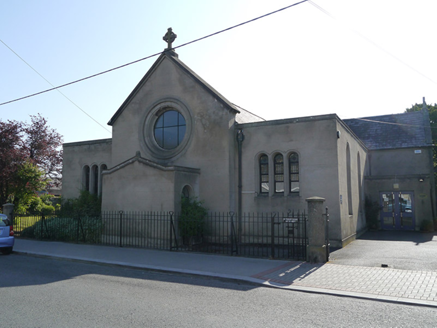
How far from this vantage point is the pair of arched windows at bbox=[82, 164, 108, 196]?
2176 centimetres

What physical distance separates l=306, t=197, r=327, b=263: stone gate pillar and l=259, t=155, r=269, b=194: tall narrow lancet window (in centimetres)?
513

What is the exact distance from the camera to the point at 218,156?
54.5 ft

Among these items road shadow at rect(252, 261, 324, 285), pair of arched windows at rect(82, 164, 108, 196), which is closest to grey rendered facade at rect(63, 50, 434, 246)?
pair of arched windows at rect(82, 164, 108, 196)

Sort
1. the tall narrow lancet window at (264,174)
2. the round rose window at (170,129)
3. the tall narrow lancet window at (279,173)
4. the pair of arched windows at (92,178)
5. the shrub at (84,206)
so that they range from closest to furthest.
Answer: the tall narrow lancet window at (279,173) → the tall narrow lancet window at (264,174) → the round rose window at (170,129) → the shrub at (84,206) → the pair of arched windows at (92,178)

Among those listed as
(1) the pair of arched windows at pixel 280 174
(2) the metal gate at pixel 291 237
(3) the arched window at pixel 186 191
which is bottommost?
(2) the metal gate at pixel 291 237

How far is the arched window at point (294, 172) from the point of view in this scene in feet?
51.8

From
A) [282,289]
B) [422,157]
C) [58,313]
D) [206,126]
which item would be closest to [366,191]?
[422,157]

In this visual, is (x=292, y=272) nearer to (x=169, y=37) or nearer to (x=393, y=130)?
(x=169, y=37)

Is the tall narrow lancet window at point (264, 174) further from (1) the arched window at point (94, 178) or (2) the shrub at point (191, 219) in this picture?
(1) the arched window at point (94, 178)

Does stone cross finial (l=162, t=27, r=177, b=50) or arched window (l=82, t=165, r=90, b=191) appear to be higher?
stone cross finial (l=162, t=27, r=177, b=50)

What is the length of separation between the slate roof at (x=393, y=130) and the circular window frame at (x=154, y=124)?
16440mm

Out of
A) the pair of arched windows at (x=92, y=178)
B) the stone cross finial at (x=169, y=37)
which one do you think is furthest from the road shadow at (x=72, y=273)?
the stone cross finial at (x=169, y=37)

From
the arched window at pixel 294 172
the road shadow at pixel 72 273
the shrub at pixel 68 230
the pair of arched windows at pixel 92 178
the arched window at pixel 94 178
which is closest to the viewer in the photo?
the road shadow at pixel 72 273

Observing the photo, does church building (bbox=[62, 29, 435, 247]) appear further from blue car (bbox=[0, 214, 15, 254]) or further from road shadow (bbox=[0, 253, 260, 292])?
road shadow (bbox=[0, 253, 260, 292])
